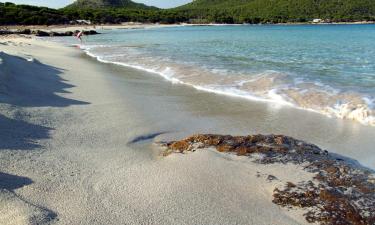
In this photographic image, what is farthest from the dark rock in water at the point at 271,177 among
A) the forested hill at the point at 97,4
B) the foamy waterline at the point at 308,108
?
the forested hill at the point at 97,4

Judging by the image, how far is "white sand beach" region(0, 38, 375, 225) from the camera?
336 centimetres

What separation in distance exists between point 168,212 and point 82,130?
272 cm

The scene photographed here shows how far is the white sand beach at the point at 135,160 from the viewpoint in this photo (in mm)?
3359

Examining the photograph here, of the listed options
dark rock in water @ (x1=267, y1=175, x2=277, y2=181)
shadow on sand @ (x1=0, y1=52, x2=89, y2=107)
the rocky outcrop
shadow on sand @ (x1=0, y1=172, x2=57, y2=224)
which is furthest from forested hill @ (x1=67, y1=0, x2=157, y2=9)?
dark rock in water @ (x1=267, y1=175, x2=277, y2=181)

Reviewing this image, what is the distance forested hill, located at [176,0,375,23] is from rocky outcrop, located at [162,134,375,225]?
100396 mm

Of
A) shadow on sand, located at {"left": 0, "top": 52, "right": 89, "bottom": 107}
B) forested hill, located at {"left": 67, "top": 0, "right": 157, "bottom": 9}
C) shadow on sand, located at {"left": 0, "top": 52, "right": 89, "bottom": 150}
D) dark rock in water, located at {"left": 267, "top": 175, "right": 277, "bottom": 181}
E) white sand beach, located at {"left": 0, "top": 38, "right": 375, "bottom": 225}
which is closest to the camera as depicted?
white sand beach, located at {"left": 0, "top": 38, "right": 375, "bottom": 225}

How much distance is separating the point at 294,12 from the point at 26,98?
116 meters

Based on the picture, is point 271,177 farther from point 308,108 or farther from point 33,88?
point 33,88

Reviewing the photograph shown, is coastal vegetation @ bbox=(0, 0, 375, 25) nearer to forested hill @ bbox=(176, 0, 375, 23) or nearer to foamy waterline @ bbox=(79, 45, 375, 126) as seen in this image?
forested hill @ bbox=(176, 0, 375, 23)

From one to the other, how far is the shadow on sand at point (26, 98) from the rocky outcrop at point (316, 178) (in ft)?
5.48

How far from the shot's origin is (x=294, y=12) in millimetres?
114625

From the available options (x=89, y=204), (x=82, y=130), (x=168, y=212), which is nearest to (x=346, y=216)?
(x=168, y=212)

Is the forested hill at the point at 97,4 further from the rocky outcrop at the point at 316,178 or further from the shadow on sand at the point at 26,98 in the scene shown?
the rocky outcrop at the point at 316,178

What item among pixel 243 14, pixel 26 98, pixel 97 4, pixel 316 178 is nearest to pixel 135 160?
pixel 316 178
